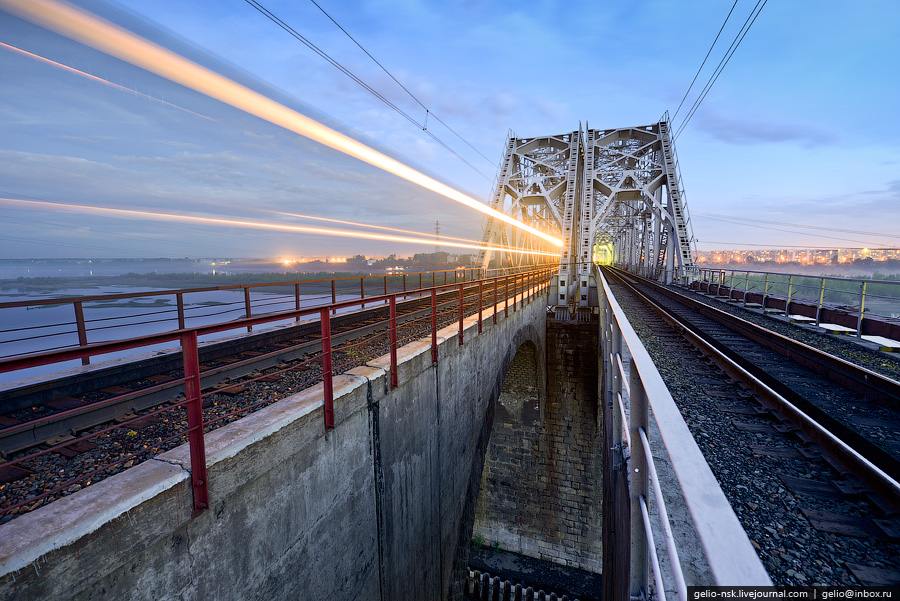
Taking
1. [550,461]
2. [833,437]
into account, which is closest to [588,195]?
[550,461]

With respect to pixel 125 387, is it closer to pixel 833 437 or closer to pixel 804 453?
pixel 804 453

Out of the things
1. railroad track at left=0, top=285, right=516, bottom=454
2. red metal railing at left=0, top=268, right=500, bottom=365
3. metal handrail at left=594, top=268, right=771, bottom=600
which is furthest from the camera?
red metal railing at left=0, top=268, right=500, bottom=365

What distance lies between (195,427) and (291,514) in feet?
4.55

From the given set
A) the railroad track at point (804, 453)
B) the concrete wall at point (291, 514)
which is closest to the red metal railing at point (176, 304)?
the concrete wall at point (291, 514)

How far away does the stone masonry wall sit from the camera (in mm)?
18062

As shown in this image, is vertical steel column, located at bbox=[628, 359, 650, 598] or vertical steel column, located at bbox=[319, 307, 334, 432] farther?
vertical steel column, located at bbox=[319, 307, 334, 432]

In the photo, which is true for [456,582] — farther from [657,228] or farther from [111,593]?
[657,228]

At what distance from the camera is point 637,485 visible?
2363 mm

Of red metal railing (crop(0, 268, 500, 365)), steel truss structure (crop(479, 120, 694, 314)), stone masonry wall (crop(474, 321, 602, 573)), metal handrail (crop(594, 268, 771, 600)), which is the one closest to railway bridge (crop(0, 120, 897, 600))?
metal handrail (crop(594, 268, 771, 600))

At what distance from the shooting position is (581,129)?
1175 inches

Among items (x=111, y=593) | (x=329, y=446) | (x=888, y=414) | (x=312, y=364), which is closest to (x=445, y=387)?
(x=312, y=364)

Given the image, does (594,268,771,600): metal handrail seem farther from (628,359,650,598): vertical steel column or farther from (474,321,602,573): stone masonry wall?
(474,321,602,573): stone masonry wall

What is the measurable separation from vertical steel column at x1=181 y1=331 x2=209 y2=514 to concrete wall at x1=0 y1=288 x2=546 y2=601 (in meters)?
0.07

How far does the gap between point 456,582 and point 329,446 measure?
222 inches
